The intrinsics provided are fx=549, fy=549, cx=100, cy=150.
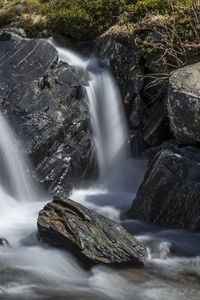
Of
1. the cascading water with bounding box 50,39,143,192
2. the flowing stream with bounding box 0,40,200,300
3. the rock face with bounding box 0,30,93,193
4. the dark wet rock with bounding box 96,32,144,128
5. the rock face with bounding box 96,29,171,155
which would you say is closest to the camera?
the flowing stream with bounding box 0,40,200,300

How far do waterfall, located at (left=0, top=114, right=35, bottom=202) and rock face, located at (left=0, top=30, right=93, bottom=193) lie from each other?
22cm

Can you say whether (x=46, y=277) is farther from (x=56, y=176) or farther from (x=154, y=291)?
(x=56, y=176)

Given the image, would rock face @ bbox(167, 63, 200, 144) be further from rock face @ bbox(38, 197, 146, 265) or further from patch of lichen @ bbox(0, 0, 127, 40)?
patch of lichen @ bbox(0, 0, 127, 40)

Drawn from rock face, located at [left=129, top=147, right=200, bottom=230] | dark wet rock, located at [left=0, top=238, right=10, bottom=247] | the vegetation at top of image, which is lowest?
rock face, located at [left=129, top=147, right=200, bottom=230]

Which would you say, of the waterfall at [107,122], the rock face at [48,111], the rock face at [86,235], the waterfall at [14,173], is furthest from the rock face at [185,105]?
the waterfall at [14,173]

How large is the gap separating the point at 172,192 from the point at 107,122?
12.7 feet

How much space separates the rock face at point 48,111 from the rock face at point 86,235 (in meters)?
2.85

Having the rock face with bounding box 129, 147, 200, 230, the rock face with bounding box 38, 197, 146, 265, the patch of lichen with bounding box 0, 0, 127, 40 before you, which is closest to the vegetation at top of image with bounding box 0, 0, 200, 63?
the patch of lichen with bounding box 0, 0, 127, 40

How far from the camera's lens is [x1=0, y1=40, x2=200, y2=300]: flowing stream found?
23.5 feet

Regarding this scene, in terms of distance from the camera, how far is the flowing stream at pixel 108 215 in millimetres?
7152

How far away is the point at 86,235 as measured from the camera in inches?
327

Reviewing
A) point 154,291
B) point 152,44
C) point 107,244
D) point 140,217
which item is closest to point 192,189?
point 140,217

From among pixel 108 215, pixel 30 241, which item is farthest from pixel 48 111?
pixel 30 241

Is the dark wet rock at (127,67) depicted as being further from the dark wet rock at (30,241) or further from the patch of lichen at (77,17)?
the dark wet rock at (30,241)
